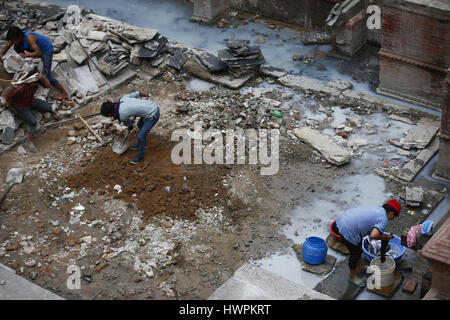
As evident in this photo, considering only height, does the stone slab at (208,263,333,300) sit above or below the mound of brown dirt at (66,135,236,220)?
above

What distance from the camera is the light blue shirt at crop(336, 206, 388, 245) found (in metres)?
8.09

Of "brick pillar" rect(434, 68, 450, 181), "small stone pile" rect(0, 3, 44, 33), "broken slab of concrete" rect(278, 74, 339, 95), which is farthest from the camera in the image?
"small stone pile" rect(0, 3, 44, 33)

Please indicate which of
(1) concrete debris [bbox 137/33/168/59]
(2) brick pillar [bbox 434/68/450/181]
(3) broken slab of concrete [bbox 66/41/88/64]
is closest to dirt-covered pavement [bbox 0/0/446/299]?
(2) brick pillar [bbox 434/68/450/181]

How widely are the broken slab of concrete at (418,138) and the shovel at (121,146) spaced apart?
16.2 feet

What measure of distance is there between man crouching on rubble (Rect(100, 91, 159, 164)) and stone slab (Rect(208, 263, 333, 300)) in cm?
351

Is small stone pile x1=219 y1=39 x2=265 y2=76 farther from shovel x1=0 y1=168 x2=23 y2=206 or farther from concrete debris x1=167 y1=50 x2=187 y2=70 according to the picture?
shovel x1=0 y1=168 x2=23 y2=206

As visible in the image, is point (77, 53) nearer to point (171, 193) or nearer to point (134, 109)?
point (134, 109)

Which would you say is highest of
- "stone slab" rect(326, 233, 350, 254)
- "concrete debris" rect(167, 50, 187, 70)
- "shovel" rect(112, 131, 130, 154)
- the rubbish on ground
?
"concrete debris" rect(167, 50, 187, 70)

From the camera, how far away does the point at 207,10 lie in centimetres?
1528

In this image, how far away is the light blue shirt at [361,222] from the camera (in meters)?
8.09

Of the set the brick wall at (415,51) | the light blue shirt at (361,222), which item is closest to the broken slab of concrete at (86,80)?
the brick wall at (415,51)

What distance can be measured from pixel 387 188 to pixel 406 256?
156cm

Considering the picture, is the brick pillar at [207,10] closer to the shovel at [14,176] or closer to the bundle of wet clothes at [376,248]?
the shovel at [14,176]

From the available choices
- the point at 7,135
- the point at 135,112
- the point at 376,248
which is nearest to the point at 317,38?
the point at 135,112
